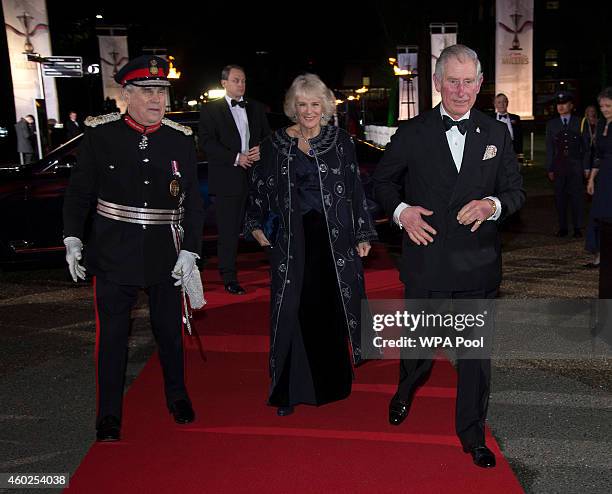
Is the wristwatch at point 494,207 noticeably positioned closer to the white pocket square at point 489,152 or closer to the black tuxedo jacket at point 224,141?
the white pocket square at point 489,152

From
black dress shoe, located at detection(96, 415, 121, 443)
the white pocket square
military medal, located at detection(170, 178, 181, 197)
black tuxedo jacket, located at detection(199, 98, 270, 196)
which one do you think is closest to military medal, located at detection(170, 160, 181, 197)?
military medal, located at detection(170, 178, 181, 197)

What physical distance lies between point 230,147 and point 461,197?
3.90m

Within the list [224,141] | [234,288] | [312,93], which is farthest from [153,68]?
[234,288]

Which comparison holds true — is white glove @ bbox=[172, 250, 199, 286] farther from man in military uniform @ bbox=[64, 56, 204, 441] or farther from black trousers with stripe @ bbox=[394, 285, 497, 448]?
black trousers with stripe @ bbox=[394, 285, 497, 448]

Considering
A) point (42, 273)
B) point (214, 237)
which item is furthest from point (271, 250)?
point (42, 273)

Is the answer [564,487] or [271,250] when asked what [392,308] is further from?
[564,487]

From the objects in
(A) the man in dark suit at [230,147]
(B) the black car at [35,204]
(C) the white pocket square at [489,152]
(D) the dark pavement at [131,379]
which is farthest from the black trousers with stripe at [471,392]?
(B) the black car at [35,204]

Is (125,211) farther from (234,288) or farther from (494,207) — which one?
(234,288)

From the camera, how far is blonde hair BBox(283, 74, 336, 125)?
402 centimetres

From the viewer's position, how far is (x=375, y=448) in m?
3.72

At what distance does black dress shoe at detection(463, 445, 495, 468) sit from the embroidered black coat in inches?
45.0

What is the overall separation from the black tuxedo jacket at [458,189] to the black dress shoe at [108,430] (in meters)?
1.76

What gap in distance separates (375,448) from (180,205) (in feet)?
5.38

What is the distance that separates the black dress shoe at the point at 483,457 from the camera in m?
3.44
